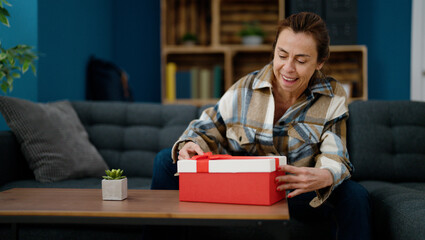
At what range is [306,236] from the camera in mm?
1527

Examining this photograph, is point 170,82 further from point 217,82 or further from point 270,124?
point 270,124

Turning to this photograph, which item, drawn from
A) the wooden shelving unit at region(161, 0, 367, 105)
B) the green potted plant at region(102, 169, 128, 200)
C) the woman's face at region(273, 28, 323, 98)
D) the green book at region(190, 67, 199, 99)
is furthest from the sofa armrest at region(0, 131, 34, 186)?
the green book at region(190, 67, 199, 99)

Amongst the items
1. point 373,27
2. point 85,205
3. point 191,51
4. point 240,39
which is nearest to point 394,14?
point 373,27

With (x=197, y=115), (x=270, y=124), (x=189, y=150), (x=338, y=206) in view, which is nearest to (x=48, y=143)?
(x=197, y=115)

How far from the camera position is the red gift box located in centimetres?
107

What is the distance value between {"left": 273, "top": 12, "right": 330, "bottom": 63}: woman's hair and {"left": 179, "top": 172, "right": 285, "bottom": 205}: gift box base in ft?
1.88

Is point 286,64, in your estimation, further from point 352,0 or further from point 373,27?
point 373,27

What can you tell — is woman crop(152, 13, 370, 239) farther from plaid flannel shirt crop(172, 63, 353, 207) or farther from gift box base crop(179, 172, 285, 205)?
gift box base crop(179, 172, 285, 205)

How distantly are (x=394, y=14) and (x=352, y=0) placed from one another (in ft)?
1.86

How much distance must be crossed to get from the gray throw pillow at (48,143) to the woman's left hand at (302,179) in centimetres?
111

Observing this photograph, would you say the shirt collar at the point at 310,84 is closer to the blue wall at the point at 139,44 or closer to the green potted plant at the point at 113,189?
the green potted plant at the point at 113,189

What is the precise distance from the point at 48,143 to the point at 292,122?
107 cm

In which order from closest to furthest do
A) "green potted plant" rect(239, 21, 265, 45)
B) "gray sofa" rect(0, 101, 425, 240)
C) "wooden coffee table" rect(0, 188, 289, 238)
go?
"wooden coffee table" rect(0, 188, 289, 238) → "gray sofa" rect(0, 101, 425, 240) → "green potted plant" rect(239, 21, 265, 45)

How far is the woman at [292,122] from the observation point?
4.52 feet
